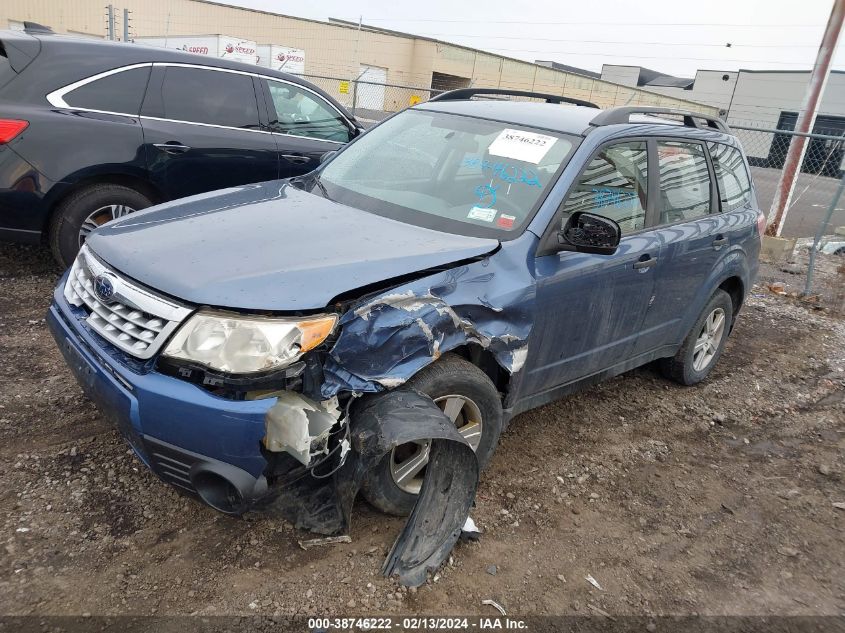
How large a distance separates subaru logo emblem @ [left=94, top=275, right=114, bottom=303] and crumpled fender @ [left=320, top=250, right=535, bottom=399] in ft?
2.99

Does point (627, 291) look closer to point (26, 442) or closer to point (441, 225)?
point (441, 225)

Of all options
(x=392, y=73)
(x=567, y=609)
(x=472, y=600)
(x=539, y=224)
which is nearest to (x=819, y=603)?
(x=567, y=609)

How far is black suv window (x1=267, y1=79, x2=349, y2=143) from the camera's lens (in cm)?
590

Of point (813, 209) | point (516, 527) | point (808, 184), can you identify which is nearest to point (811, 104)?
point (808, 184)

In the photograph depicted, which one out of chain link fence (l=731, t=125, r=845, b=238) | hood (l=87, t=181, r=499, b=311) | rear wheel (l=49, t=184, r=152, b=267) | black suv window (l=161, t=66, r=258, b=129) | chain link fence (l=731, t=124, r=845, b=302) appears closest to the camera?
hood (l=87, t=181, r=499, b=311)

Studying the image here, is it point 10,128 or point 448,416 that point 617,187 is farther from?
point 10,128

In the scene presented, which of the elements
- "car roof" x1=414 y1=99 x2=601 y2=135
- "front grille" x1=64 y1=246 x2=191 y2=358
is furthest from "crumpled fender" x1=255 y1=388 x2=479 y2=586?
"car roof" x1=414 y1=99 x2=601 y2=135

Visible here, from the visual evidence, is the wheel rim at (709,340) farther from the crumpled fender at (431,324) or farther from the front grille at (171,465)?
the front grille at (171,465)

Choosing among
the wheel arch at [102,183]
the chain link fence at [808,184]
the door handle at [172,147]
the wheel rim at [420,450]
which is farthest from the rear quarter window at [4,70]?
the chain link fence at [808,184]

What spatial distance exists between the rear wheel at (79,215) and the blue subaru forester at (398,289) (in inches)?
77.5

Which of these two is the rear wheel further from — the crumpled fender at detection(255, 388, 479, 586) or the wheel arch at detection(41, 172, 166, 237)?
the crumpled fender at detection(255, 388, 479, 586)

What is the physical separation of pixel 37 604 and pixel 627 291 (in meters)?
2.98

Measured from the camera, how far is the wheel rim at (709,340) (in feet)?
15.3

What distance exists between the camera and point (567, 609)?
2.55 metres
